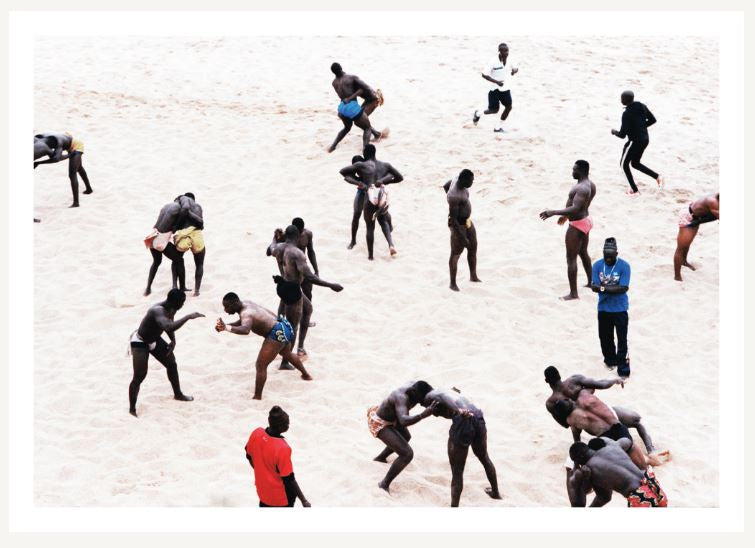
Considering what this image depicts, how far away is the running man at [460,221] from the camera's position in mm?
12695

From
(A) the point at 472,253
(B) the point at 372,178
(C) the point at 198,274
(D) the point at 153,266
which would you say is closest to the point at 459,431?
(A) the point at 472,253

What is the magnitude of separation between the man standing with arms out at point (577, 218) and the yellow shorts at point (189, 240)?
14.2 feet

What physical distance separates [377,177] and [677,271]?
415 centimetres

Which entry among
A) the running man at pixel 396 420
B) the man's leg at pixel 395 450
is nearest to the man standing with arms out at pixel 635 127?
the running man at pixel 396 420

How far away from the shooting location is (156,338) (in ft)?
34.6

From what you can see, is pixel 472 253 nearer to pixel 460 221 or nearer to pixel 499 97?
pixel 460 221

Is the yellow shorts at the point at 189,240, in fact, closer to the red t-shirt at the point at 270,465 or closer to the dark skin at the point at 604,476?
the red t-shirt at the point at 270,465

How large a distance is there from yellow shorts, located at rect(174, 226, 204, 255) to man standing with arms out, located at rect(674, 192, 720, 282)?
617 cm

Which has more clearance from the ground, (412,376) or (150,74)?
(150,74)

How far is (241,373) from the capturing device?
1159cm

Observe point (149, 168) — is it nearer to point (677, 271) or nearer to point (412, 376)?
point (412, 376)

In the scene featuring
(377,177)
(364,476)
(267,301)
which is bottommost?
(364,476)

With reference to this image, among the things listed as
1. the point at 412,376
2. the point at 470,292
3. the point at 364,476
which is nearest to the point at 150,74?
the point at 470,292

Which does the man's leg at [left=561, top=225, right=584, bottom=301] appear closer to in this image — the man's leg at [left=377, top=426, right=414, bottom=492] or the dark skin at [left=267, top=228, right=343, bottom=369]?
the dark skin at [left=267, top=228, right=343, bottom=369]
